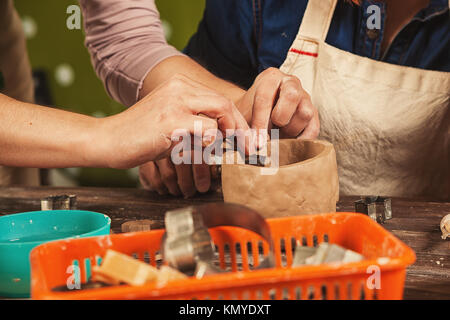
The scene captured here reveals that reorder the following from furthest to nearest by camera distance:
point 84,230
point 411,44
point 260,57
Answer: point 260,57
point 411,44
point 84,230

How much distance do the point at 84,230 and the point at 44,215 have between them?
0.26 feet

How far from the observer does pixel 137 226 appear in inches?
40.0

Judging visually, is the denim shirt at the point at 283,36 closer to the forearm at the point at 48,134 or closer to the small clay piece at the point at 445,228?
the small clay piece at the point at 445,228

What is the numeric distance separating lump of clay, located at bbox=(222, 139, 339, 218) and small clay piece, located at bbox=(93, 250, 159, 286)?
1.14 feet

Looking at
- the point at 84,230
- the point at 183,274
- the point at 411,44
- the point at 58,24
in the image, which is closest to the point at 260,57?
the point at 411,44

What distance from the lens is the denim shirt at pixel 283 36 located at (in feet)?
5.11

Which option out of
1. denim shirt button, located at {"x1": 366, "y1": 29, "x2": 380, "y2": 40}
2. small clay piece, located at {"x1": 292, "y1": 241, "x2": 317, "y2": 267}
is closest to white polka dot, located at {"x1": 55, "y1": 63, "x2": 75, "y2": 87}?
denim shirt button, located at {"x1": 366, "y1": 29, "x2": 380, "y2": 40}

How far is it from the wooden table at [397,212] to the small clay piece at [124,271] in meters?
0.41

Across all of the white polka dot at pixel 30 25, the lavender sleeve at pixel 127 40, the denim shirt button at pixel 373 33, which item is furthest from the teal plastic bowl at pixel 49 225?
the white polka dot at pixel 30 25

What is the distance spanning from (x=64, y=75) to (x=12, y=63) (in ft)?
2.77

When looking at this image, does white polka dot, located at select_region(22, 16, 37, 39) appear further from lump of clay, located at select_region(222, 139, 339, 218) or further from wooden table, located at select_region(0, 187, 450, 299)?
lump of clay, located at select_region(222, 139, 339, 218)

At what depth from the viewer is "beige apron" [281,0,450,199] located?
1.55 meters
